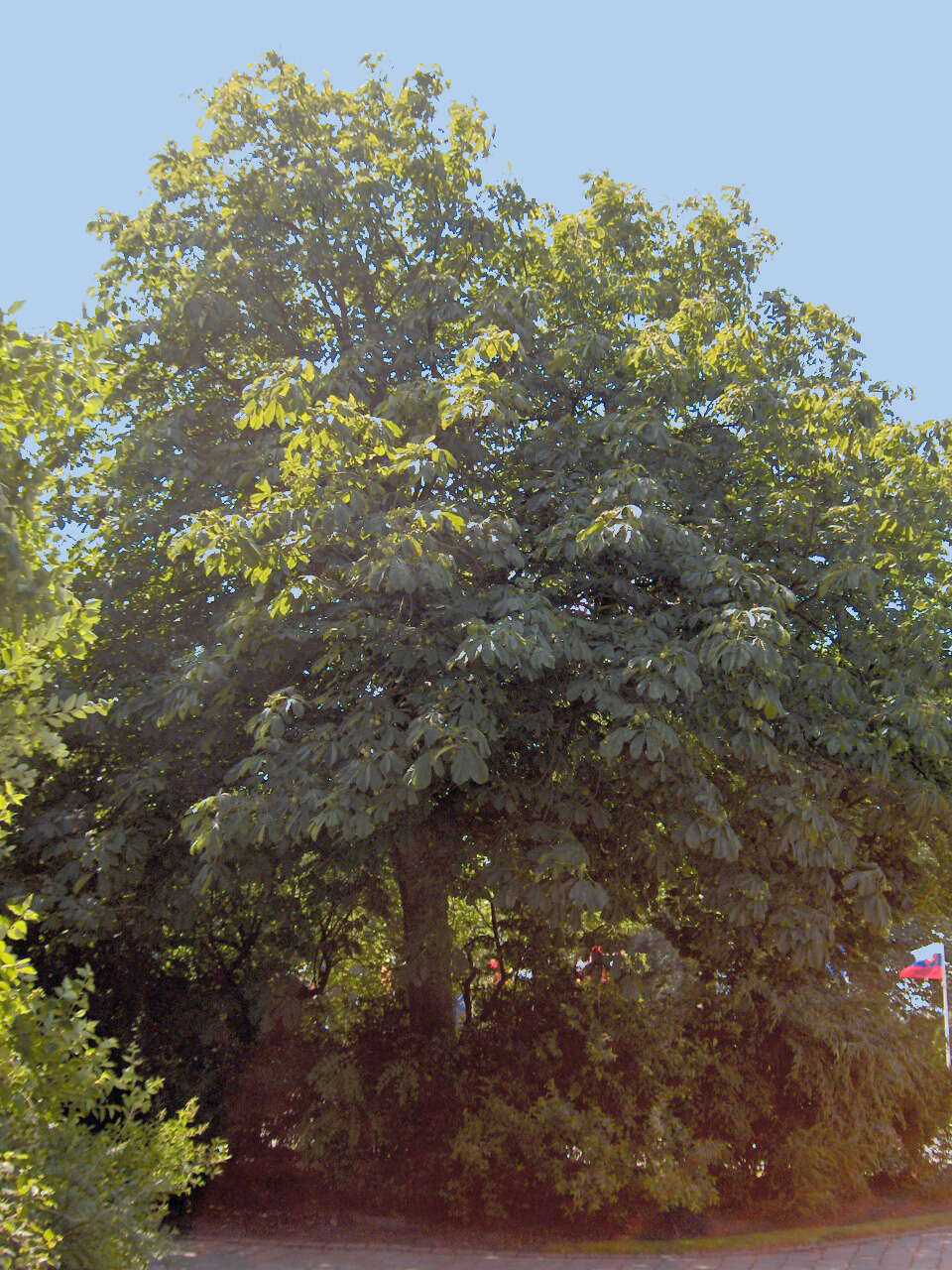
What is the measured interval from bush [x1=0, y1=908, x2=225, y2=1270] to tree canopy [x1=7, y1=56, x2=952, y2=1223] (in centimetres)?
170

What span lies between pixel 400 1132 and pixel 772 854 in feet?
10.1

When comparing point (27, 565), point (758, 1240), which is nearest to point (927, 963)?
point (758, 1240)

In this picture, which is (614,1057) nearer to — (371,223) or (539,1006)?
(539,1006)

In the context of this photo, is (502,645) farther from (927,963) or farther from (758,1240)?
(927,963)

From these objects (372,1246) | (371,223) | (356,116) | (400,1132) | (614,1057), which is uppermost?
(356,116)

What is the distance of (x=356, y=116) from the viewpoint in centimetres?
869

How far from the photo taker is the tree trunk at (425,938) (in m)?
7.37

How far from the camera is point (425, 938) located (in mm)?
7773

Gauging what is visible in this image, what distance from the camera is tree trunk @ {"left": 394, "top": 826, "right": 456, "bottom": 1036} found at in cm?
737

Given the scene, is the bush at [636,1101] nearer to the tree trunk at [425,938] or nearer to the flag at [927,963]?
the tree trunk at [425,938]

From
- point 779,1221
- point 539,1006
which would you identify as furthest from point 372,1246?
point 779,1221

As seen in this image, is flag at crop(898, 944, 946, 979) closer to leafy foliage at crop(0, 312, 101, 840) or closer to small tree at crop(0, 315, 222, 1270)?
small tree at crop(0, 315, 222, 1270)

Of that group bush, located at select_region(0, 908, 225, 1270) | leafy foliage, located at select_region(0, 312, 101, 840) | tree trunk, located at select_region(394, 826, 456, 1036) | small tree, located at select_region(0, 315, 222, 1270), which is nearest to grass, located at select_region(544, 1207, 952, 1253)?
tree trunk, located at select_region(394, 826, 456, 1036)

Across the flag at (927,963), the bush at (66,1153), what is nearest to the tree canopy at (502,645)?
the flag at (927,963)
